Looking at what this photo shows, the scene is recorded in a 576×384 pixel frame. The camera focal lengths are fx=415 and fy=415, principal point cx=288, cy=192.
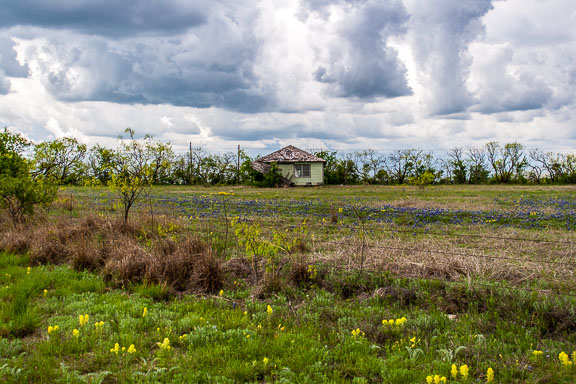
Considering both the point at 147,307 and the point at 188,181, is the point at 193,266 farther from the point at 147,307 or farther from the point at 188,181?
the point at 188,181

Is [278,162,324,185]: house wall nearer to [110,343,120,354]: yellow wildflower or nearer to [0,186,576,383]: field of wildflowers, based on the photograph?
[0,186,576,383]: field of wildflowers

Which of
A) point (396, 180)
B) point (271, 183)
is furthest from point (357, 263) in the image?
point (396, 180)

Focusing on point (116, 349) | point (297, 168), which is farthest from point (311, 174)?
point (116, 349)

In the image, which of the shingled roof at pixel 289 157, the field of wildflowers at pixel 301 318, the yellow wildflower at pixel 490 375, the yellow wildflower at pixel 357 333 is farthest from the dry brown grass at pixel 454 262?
the shingled roof at pixel 289 157

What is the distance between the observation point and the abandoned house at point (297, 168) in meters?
43.6

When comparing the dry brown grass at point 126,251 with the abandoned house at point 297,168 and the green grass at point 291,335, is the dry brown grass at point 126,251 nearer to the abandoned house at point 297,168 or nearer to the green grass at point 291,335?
the green grass at point 291,335

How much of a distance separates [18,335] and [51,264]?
3.70m

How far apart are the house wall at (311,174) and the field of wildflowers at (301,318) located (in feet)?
113

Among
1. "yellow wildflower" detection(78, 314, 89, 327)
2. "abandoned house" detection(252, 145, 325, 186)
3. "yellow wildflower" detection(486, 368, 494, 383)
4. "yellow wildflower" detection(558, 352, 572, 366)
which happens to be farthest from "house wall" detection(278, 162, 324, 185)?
"yellow wildflower" detection(486, 368, 494, 383)

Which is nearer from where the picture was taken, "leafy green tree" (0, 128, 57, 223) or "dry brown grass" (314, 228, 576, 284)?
"dry brown grass" (314, 228, 576, 284)

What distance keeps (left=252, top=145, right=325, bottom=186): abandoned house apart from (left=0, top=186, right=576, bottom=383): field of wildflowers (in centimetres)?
3444

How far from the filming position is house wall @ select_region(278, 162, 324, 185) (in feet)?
144

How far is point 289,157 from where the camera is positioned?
146 feet

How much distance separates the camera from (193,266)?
727cm
